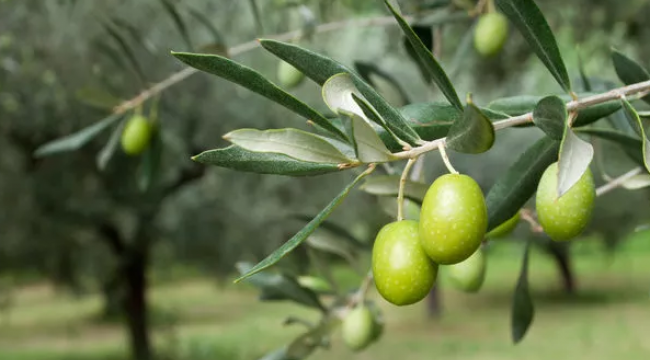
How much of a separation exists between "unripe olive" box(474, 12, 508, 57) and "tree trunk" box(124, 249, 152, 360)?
10642mm

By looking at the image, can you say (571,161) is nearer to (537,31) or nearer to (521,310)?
(537,31)

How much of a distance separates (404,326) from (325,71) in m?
17.3

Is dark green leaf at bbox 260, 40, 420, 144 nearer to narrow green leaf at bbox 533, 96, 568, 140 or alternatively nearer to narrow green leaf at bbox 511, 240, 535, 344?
narrow green leaf at bbox 533, 96, 568, 140

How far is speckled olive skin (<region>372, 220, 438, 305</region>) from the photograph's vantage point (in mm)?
695

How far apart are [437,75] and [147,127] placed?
3.42ft

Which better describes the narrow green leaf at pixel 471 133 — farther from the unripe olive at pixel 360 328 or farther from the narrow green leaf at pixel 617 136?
the unripe olive at pixel 360 328

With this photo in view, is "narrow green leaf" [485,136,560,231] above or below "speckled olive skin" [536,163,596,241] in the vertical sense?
above

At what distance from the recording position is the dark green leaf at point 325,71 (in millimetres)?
702

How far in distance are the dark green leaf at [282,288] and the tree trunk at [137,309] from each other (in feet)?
34.5

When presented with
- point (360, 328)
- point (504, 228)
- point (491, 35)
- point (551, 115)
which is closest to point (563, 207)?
point (551, 115)

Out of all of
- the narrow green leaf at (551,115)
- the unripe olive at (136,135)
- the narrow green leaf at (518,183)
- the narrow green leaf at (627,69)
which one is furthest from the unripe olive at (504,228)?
the unripe olive at (136,135)

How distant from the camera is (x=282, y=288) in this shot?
4.78ft

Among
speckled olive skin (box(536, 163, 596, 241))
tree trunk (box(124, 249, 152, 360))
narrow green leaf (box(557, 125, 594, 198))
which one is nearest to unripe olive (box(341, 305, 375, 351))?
speckled olive skin (box(536, 163, 596, 241))

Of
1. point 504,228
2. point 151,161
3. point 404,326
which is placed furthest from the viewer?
point 404,326
